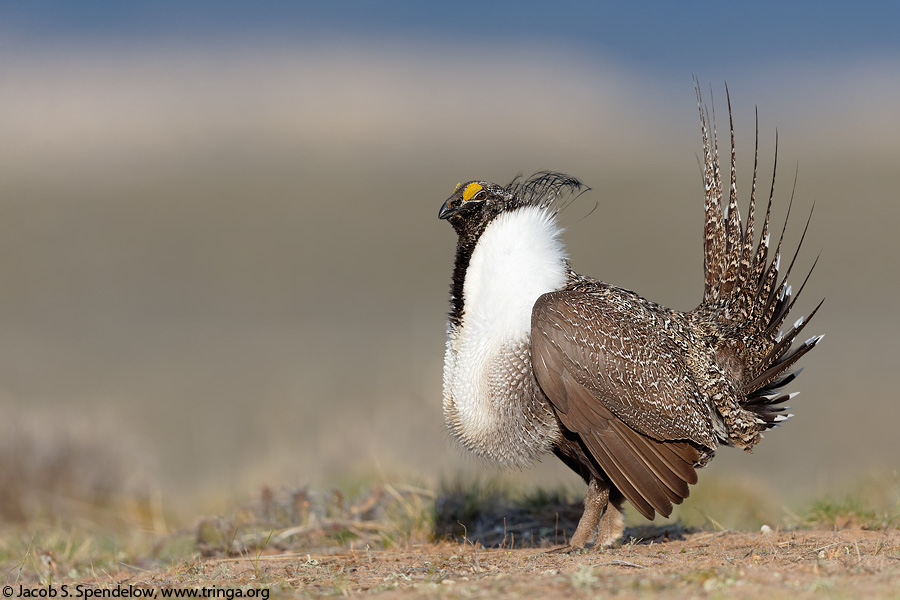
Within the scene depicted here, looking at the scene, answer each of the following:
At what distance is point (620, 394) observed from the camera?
5.06 meters

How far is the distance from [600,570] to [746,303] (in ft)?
7.98

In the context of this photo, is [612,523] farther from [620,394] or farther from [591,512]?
[620,394]

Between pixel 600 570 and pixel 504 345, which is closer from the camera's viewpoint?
pixel 600 570

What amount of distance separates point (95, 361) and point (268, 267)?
917 centimetres

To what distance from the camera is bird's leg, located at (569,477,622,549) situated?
5.28m

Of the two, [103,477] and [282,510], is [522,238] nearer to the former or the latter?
[282,510]

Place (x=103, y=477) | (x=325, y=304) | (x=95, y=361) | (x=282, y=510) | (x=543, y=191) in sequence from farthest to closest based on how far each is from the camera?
(x=325, y=304)
(x=95, y=361)
(x=103, y=477)
(x=282, y=510)
(x=543, y=191)

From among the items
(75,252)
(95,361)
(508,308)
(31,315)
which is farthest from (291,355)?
(508,308)

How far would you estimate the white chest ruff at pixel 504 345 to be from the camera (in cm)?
507

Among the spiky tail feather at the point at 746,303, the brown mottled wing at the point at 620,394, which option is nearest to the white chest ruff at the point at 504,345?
the brown mottled wing at the point at 620,394

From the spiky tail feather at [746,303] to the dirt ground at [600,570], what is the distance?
851mm

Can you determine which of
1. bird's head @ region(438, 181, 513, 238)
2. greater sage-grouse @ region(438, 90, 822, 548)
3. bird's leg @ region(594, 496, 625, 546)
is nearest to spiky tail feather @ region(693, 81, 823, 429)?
greater sage-grouse @ region(438, 90, 822, 548)

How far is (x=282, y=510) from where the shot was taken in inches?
261

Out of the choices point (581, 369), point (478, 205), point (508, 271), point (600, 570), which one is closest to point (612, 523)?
point (581, 369)
